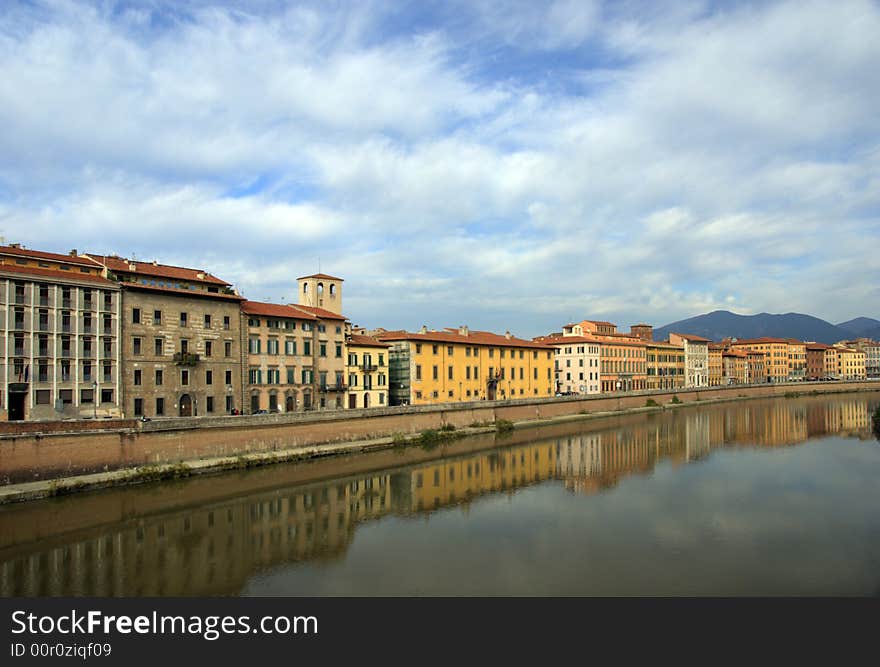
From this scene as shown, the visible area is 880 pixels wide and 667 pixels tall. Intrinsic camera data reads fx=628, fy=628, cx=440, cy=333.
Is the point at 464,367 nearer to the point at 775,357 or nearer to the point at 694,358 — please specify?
the point at 694,358

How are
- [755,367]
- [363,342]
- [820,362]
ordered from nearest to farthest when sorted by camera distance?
[363,342] < [755,367] < [820,362]

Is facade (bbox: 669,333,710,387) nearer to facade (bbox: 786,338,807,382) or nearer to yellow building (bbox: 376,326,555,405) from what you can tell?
facade (bbox: 786,338,807,382)

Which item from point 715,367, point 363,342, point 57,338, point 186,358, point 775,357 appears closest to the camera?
point 57,338

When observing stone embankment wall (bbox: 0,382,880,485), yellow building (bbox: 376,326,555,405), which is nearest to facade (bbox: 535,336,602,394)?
yellow building (bbox: 376,326,555,405)


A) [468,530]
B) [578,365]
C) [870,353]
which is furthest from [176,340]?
[870,353]

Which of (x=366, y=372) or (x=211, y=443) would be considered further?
(x=366, y=372)

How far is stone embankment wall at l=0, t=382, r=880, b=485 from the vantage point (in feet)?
101

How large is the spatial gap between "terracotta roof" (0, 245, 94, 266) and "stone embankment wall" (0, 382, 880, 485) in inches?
477

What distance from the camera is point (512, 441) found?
5609 centimetres

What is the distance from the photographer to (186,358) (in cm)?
4225

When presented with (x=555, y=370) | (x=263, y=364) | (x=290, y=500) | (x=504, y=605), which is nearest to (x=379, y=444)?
(x=263, y=364)

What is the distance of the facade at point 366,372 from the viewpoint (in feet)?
183

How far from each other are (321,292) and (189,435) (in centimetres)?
2507

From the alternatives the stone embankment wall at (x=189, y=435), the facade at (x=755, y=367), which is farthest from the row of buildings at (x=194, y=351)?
the facade at (x=755, y=367)
